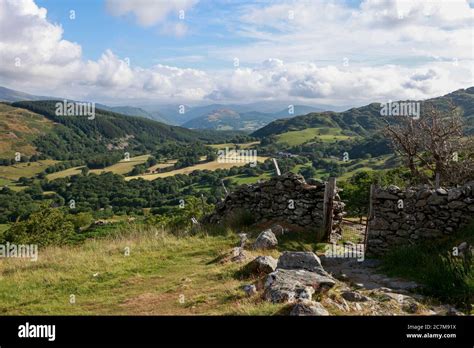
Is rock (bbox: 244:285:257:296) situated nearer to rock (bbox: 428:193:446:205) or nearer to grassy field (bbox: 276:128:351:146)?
rock (bbox: 428:193:446:205)

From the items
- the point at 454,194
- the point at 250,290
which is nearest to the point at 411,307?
the point at 250,290

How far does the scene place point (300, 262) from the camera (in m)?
8.94

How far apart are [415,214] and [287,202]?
4.88 metres

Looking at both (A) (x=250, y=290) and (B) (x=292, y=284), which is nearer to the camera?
(B) (x=292, y=284)

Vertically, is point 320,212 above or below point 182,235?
above

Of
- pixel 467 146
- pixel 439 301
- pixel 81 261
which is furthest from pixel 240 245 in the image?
pixel 467 146

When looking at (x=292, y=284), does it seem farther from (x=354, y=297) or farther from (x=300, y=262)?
(x=300, y=262)

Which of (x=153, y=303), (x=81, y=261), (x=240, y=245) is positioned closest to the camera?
(x=153, y=303)

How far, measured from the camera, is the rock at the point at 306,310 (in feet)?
19.9

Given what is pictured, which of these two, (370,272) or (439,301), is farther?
(370,272)

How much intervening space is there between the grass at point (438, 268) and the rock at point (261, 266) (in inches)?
128

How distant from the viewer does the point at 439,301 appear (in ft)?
26.2
